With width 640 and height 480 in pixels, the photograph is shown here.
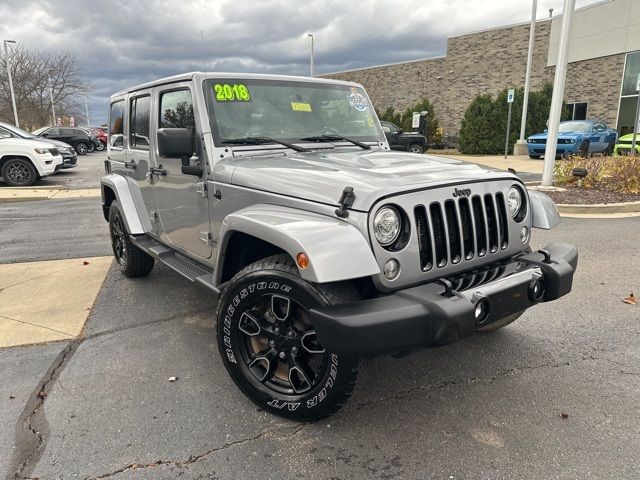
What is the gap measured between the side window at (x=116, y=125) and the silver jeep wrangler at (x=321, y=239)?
1.24 m

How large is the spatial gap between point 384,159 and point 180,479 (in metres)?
2.20

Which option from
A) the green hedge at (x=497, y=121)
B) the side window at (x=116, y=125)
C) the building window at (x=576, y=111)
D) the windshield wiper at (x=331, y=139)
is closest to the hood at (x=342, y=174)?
the windshield wiper at (x=331, y=139)

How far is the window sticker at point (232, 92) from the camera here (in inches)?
135

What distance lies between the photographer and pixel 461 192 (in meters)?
2.64

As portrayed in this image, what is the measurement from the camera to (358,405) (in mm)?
2834

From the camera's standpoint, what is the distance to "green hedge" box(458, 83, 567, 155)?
21.7 meters

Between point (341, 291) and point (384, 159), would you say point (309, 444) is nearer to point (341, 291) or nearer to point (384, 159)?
point (341, 291)

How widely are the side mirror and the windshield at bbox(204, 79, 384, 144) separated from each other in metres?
0.26

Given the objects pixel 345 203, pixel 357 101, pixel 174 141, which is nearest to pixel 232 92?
pixel 174 141

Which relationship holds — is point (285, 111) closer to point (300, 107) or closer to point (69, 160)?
point (300, 107)

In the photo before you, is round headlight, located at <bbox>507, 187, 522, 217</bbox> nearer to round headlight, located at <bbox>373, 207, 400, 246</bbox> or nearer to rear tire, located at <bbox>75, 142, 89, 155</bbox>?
round headlight, located at <bbox>373, 207, 400, 246</bbox>

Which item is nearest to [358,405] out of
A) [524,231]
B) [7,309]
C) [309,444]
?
[309,444]

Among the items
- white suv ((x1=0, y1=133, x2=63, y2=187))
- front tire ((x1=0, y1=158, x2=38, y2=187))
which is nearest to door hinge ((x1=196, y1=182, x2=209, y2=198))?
white suv ((x1=0, y1=133, x2=63, y2=187))

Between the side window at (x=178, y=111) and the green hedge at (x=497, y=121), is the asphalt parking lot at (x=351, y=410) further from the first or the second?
the green hedge at (x=497, y=121)
